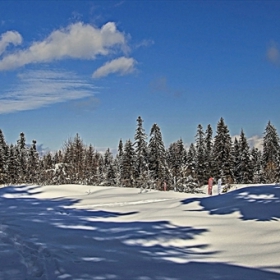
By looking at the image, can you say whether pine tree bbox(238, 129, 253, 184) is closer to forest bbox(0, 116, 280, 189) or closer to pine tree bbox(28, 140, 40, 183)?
forest bbox(0, 116, 280, 189)

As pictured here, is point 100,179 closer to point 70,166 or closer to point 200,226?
point 70,166

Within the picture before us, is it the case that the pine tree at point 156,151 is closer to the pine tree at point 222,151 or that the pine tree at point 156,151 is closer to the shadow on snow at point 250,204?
the pine tree at point 222,151

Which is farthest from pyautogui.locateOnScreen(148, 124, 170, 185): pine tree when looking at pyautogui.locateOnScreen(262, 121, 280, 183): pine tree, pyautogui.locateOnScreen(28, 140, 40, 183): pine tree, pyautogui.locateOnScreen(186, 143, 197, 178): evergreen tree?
pyautogui.locateOnScreen(28, 140, 40, 183): pine tree

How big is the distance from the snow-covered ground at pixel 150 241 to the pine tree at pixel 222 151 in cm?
3772

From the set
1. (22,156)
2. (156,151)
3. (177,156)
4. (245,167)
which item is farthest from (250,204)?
(22,156)

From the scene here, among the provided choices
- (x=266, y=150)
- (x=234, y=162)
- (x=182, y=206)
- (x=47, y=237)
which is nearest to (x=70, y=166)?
(x=234, y=162)

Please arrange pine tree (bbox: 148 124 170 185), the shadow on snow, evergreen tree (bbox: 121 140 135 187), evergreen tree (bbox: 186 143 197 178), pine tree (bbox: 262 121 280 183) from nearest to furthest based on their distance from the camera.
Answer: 1. the shadow on snow
2. pine tree (bbox: 148 124 170 185)
3. evergreen tree (bbox: 121 140 135 187)
4. evergreen tree (bbox: 186 143 197 178)
5. pine tree (bbox: 262 121 280 183)

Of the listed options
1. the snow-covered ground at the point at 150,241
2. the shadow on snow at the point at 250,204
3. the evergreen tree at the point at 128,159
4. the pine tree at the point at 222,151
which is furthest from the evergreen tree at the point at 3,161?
the shadow on snow at the point at 250,204

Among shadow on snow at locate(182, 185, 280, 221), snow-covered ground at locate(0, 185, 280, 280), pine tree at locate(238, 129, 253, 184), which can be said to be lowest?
snow-covered ground at locate(0, 185, 280, 280)

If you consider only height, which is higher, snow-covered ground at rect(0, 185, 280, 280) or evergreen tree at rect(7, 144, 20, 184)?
evergreen tree at rect(7, 144, 20, 184)

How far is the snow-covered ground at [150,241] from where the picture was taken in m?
4.04

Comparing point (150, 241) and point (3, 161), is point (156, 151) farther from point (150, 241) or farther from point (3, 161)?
point (150, 241)

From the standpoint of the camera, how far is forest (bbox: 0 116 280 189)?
148 feet

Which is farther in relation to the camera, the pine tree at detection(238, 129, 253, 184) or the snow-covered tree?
the snow-covered tree
